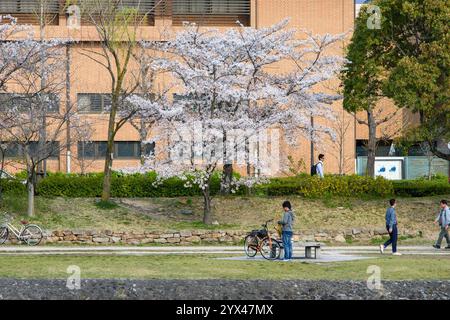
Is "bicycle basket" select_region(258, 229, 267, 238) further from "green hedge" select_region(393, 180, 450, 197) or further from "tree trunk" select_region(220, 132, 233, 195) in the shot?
"green hedge" select_region(393, 180, 450, 197)

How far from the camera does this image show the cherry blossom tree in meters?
43.8

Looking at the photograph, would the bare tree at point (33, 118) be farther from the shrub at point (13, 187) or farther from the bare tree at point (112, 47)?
the bare tree at point (112, 47)

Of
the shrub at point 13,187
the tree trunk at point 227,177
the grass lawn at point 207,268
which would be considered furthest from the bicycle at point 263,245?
the shrub at point 13,187

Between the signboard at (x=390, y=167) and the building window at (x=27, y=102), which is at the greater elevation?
the building window at (x=27, y=102)

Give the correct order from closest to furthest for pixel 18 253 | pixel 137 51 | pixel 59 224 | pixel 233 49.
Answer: pixel 18 253 < pixel 59 224 < pixel 233 49 < pixel 137 51

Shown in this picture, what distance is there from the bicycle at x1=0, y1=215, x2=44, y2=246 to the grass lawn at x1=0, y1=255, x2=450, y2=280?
664 cm

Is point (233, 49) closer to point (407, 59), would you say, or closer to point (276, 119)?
point (276, 119)

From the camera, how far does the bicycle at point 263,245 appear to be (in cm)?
3093

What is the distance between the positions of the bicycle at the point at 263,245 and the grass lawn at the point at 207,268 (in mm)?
1089

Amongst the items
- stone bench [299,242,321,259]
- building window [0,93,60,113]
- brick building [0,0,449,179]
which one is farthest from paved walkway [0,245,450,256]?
brick building [0,0,449,179]

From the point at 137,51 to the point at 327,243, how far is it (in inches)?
917

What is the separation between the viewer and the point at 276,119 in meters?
44.8
